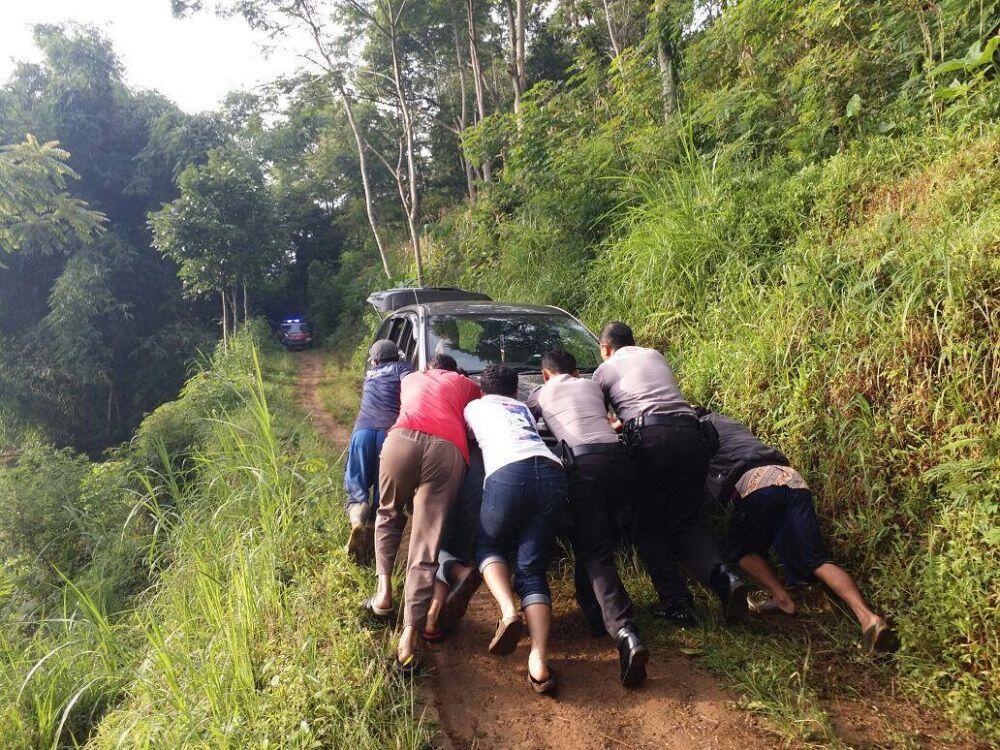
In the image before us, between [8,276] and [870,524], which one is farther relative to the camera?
[8,276]

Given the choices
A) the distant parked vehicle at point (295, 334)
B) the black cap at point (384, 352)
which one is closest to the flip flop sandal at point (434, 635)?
the black cap at point (384, 352)

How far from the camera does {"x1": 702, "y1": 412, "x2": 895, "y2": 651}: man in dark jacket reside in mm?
3107

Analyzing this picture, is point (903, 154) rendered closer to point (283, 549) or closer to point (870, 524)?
point (870, 524)

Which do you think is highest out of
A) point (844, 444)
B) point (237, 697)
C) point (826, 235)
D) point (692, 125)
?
point (692, 125)

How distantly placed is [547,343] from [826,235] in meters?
2.35

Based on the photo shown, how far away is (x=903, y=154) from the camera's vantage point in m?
4.79

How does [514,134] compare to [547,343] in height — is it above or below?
above

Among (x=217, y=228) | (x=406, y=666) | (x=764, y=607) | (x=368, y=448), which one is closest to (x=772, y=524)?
(x=764, y=607)

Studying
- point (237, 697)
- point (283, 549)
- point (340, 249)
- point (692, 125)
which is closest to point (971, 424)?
point (237, 697)

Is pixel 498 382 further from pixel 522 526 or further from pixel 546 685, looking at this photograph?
pixel 546 685

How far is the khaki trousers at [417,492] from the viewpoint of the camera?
317 centimetres

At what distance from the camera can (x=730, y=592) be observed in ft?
10.3

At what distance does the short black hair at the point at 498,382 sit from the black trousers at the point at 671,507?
83cm

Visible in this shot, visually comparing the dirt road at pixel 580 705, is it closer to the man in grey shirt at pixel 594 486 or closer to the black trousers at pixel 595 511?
the man in grey shirt at pixel 594 486
